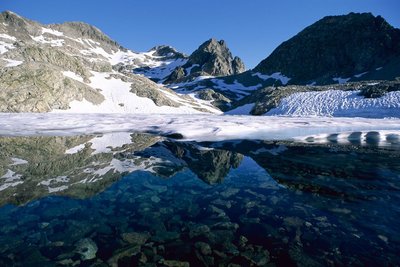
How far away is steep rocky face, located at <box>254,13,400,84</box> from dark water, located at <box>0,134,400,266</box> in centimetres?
10417

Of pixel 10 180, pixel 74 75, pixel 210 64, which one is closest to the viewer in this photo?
pixel 10 180

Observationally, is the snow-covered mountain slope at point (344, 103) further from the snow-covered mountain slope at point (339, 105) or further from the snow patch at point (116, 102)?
the snow patch at point (116, 102)

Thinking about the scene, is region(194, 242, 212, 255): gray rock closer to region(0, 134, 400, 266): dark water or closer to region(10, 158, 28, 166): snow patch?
region(0, 134, 400, 266): dark water

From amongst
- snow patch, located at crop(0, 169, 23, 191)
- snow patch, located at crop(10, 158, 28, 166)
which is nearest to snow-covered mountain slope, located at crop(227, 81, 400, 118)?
snow patch, located at crop(10, 158, 28, 166)

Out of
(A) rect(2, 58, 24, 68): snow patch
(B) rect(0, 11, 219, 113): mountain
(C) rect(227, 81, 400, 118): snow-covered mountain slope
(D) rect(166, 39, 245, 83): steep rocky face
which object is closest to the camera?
(C) rect(227, 81, 400, 118): snow-covered mountain slope

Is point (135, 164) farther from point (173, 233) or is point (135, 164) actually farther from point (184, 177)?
point (173, 233)

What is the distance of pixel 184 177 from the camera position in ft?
28.5

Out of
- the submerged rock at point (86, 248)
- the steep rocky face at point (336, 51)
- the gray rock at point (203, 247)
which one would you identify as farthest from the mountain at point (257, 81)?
the submerged rock at point (86, 248)

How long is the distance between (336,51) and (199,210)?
450 ft

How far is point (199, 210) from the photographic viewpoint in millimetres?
6164

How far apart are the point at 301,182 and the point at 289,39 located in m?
152

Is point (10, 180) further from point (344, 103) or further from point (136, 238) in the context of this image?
point (344, 103)

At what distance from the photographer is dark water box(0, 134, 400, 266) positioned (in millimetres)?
4418

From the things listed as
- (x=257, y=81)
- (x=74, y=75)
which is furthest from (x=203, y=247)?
(x=257, y=81)
